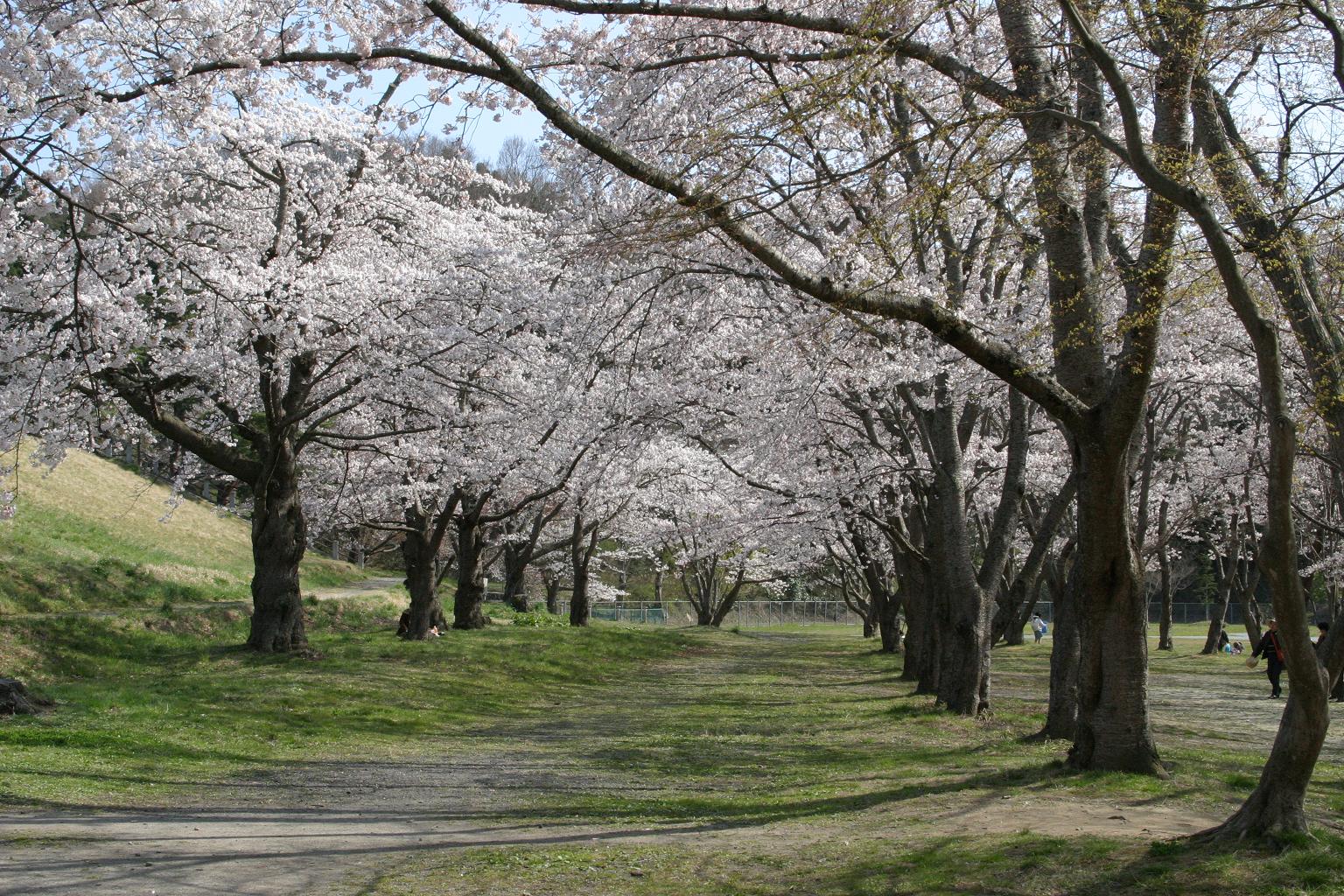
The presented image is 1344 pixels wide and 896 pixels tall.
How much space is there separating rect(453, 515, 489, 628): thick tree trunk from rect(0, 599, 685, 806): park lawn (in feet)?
6.79

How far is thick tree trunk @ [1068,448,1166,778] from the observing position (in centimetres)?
826

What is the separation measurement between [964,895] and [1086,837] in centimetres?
141

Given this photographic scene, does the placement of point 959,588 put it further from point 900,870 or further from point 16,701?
point 16,701

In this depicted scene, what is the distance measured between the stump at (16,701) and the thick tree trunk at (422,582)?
11265 mm

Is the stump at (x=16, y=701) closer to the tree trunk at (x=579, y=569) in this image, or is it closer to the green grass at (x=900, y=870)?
the green grass at (x=900, y=870)

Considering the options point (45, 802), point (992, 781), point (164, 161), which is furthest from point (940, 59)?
point (164, 161)

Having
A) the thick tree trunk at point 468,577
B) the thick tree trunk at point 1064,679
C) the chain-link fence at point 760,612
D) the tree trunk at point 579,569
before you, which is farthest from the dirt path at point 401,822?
the chain-link fence at point 760,612

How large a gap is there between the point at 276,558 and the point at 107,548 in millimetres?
9348

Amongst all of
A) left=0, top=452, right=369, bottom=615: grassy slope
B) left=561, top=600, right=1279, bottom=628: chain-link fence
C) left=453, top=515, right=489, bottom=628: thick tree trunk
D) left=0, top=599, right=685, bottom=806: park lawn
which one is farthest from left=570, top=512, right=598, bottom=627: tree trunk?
left=561, top=600, right=1279, bottom=628: chain-link fence

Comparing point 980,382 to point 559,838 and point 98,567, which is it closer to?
point 559,838

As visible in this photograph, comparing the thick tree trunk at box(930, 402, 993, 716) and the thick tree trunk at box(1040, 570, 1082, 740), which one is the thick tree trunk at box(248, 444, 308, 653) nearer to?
the thick tree trunk at box(930, 402, 993, 716)

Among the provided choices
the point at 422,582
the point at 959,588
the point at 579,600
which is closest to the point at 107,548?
the point at 422,582

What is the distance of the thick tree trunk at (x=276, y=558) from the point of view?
16875mm

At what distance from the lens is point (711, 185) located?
6.79 m
